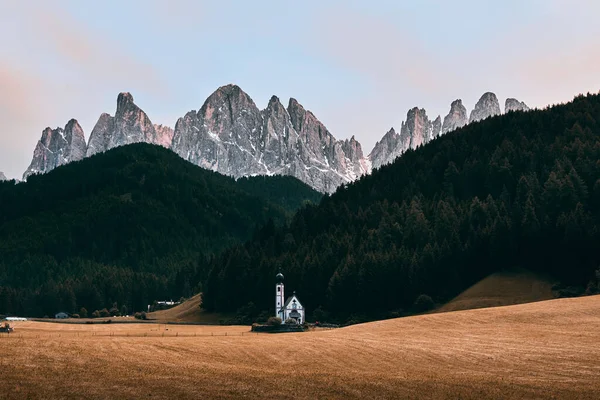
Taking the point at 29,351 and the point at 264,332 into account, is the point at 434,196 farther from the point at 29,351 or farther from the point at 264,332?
the point at 29,351

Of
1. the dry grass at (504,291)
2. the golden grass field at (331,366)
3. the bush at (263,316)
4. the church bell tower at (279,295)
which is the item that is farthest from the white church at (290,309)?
the golden grass field at (331,366)

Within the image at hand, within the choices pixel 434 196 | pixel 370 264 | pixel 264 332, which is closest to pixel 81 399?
pixel 264 332

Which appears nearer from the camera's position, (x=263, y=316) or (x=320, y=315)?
(x=320, y=315)

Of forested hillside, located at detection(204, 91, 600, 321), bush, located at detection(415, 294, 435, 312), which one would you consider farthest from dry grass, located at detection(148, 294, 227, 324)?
bush, located at detection(415, 294, 435, 312)

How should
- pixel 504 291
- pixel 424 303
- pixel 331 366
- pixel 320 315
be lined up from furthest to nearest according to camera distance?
pixel 320 315 < pixel 424 303 < pixel 504 291 < pixel 331 366

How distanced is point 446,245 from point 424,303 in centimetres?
2083

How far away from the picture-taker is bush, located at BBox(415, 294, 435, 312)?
138125 mm

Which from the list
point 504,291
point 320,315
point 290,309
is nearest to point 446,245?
point 504,291

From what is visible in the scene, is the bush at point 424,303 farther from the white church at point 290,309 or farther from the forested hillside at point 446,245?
the white church at point 290,309

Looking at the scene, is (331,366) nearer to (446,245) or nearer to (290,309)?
(290,309)

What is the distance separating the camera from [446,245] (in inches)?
6107

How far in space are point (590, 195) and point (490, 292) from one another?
4138cm

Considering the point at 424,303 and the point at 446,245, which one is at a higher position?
the point at 446,245

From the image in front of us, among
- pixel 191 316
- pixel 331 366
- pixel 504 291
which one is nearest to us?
pixel 331 366
